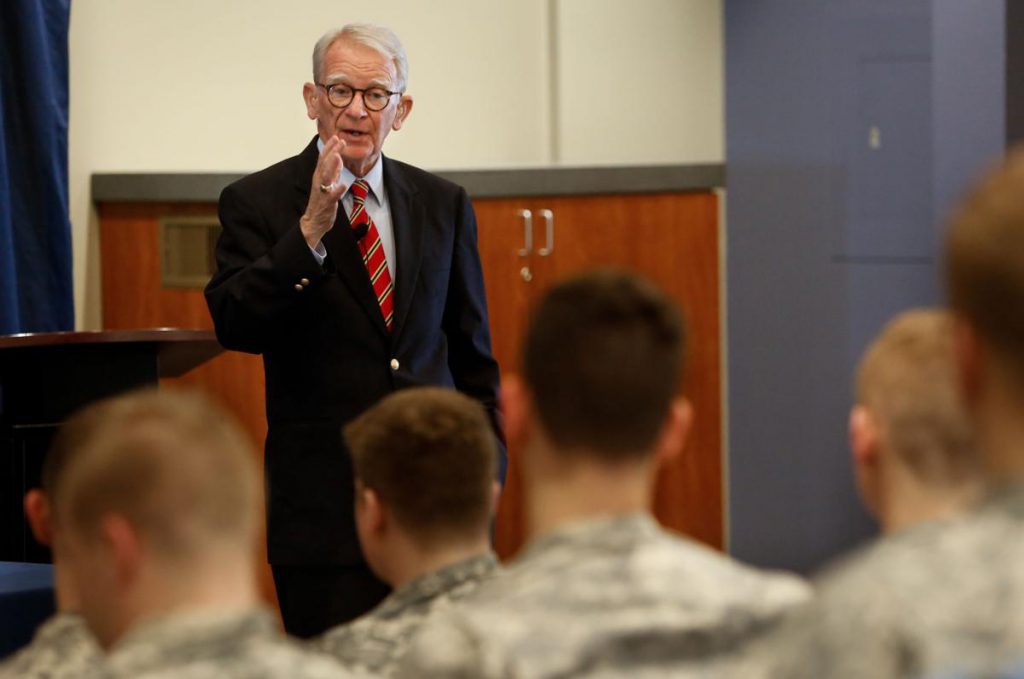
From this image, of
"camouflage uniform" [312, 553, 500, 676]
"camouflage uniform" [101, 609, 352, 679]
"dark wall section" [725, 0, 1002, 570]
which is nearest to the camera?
"camouflage uniform" [101, 609, 352, 679]

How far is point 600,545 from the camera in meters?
1.33

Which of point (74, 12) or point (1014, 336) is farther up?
point (74, 12)

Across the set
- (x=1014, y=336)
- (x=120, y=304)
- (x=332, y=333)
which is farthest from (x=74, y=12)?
(x=1014, y=336)

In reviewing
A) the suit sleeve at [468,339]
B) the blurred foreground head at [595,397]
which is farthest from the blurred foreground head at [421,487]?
the suit sleeve at [468,339]

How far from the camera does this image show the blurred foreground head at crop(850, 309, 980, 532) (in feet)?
4.89

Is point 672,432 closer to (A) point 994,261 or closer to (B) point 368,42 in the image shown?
(A) point 994,261

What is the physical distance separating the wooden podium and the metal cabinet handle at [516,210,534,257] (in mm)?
2099

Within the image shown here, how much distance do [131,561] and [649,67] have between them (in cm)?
456

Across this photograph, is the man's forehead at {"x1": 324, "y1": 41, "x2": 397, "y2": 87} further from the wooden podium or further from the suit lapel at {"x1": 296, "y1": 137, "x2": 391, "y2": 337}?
the wooden podium

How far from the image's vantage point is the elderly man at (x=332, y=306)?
2.62 metres

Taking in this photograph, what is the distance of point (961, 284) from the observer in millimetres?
1123

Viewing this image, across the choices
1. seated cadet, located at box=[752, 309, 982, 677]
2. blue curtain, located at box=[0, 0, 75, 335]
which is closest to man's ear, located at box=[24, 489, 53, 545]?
seated cadet, located at box=[752, 309, 982, 677]

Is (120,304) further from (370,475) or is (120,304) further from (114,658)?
(114,658)

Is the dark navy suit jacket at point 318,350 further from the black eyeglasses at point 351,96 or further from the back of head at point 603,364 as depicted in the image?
the back of head at point 603,364
